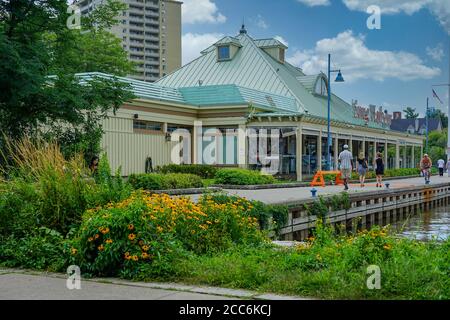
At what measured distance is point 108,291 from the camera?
6.97 meters

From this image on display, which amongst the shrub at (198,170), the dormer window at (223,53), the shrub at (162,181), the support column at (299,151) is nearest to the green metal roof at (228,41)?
the dormer window at (223,53)

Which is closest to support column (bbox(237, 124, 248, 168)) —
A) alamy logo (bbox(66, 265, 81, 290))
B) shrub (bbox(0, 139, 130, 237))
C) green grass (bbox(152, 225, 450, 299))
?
shrub (bbox(0, 139, 130, 237))

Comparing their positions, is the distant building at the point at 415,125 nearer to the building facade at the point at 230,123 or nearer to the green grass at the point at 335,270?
the building facade at the point at 230,123

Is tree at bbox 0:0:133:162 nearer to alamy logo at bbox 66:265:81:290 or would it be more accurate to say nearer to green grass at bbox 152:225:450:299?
alamy logo at bbox 66:265:81:290

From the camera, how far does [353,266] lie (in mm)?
7316

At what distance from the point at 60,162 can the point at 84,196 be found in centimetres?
108

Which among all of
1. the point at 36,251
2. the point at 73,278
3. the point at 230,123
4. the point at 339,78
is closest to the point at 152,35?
the point at 339,78

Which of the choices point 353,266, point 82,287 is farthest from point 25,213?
point 353,266

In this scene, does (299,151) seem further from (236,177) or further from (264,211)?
(264,211)

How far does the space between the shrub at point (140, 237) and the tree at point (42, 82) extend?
7.30 meters

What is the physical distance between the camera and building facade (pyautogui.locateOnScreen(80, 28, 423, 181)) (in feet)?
107

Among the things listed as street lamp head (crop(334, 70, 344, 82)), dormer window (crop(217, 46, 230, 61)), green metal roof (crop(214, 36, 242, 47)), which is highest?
green metal roof (crop(214, 36, 242, 47))

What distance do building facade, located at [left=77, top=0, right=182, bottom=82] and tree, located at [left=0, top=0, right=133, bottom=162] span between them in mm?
118768

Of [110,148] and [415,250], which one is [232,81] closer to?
[110,148]
